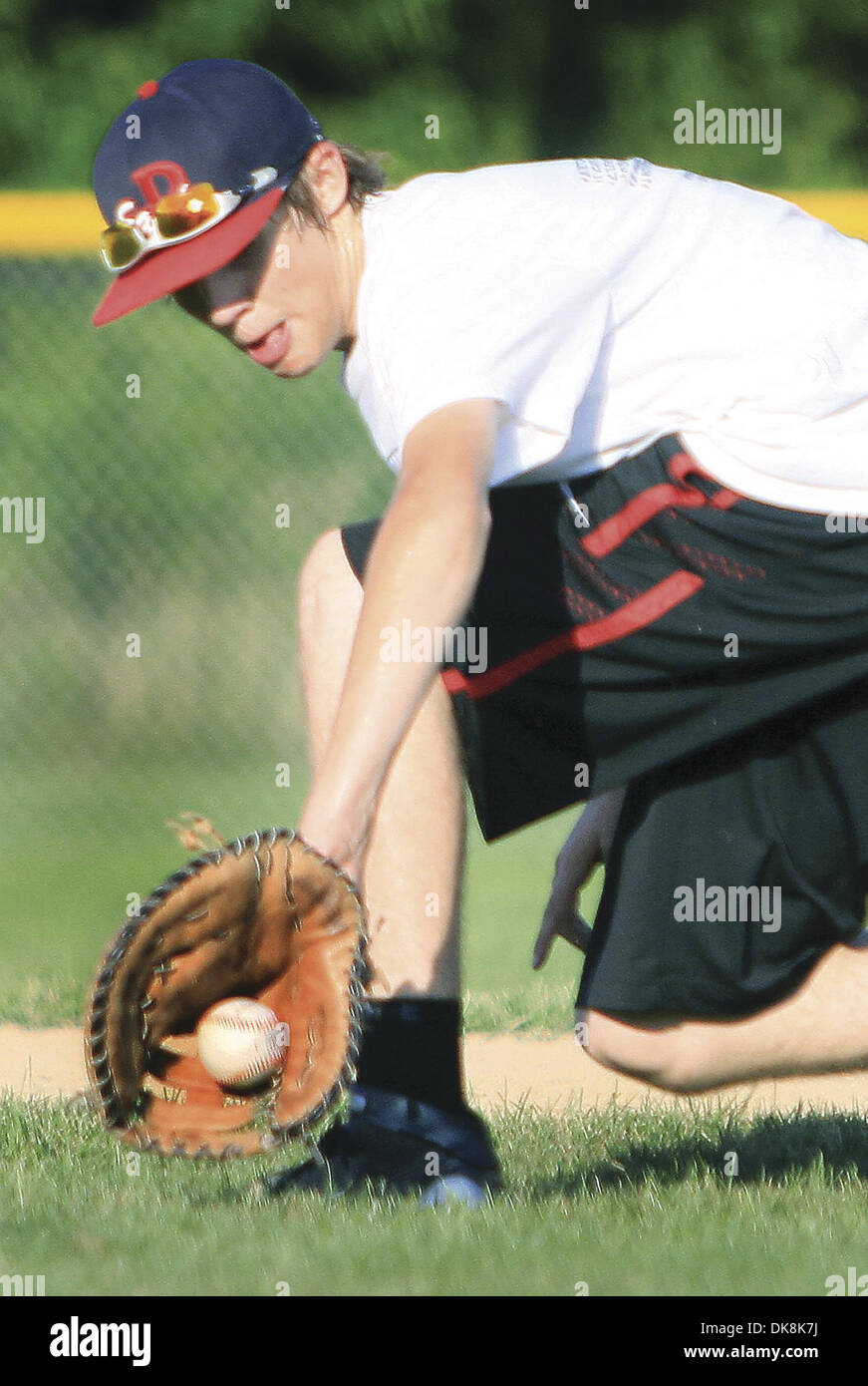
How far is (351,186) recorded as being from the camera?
2.29 metres

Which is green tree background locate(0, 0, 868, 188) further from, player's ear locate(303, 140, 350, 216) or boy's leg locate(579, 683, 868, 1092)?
boy's leg locate(579, 683, 868, 1092)

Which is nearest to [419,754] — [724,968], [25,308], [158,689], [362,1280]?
[724,968]

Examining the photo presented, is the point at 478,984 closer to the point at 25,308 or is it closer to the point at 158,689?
the point at 158,689

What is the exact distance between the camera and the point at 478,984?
4391 millimetres

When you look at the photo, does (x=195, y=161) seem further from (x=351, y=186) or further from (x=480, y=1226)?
(x=480, y=1226)

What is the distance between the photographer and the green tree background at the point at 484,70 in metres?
10.4

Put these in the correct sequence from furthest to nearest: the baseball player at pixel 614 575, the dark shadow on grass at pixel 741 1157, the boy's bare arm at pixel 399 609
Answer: the dark shadow on grass at pixel 741 1157 < the baseball player at pixel 614 575 < the boy's bare arm at pixel 399 609

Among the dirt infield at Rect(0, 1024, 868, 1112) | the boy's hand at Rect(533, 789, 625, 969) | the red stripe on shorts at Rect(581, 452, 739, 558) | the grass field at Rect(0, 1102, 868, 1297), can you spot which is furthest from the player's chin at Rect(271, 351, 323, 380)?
the dirt infield at Rect(0, 1024, 868, 1112)

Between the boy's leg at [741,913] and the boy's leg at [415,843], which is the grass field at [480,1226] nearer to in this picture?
the boy's leg at [741,913]

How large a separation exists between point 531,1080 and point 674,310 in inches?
65.5

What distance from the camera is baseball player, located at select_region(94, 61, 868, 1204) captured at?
6.94 feet

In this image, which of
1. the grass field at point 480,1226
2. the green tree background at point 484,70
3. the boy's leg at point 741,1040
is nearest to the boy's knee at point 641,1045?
the boy's leg at point 741,1040

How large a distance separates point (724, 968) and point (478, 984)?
2134 mm

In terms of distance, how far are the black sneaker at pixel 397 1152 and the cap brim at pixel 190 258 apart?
1029 millimetres
